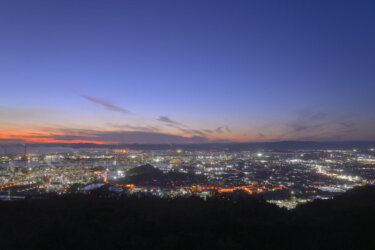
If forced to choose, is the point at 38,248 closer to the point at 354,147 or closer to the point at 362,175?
the point at 362,175

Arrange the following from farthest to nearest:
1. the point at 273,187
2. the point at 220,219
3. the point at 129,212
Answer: the point at 273,187 < the point at 129,212 < the point at 220,219

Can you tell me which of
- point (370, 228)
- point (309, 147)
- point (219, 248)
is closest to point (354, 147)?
point (309, 147)

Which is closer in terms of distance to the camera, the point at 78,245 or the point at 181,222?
the point at 78,245

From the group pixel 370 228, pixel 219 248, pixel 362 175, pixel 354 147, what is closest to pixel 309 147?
pixel 354 147

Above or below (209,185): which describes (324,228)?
above

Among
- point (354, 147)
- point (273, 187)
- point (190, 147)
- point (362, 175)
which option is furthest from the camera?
point (190, 147)

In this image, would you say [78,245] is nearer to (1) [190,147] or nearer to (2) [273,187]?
(2) [273,187]
